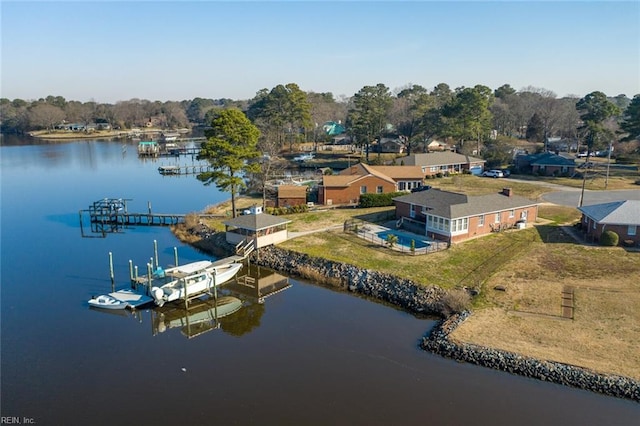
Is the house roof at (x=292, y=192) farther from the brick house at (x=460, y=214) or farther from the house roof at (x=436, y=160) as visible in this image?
the house roof at (x=436, y=160)

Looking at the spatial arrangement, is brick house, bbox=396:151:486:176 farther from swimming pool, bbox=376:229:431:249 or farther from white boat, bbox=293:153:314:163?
swimming pool, bbox=376:229:431:249

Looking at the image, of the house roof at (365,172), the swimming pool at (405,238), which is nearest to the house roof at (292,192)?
the house roof at (365,172)

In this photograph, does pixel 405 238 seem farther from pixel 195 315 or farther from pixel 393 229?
pixel 195 315

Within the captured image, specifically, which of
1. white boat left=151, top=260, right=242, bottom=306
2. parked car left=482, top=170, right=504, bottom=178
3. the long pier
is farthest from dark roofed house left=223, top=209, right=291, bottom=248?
parked car left=482, top=170, right=504, bottom=178

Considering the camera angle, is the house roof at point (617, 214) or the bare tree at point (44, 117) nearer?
the house roof at point (617, 214)

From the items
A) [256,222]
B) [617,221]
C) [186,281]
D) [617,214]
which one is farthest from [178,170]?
[617,221]

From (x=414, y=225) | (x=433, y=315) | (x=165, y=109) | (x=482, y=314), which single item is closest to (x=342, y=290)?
(x=433, y=315)
